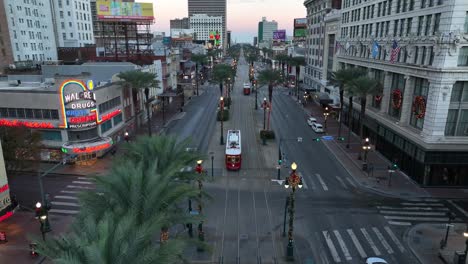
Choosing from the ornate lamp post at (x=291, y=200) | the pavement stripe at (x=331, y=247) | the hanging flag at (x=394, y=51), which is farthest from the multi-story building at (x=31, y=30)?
the pavement stripe at (x=331, y=247)

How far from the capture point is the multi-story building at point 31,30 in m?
86.2

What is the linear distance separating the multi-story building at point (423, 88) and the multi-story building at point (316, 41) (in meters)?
40.2

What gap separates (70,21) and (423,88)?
10747 centimetres

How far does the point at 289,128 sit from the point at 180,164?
45227 millimetres

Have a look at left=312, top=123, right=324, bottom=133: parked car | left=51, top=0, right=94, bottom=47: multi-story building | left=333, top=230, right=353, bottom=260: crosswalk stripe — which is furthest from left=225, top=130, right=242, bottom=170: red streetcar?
left=51, top=0, right=94, bottom=47: multi-story building

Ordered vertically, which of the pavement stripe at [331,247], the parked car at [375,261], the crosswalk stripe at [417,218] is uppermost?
the parked car at [375,261]

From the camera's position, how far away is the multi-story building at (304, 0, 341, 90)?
3622 inches

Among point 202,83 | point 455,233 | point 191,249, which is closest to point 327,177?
point 455,233

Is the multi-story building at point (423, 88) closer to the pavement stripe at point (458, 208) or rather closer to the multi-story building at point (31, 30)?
the pavement stripe at point (458, 208)

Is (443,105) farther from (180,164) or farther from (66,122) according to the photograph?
(66,122)

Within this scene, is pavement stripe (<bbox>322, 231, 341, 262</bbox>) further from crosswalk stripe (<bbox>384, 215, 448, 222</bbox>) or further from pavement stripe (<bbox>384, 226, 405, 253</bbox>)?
crosswalk stripe (<bbox>384, 215, 448, 222</bbox>)

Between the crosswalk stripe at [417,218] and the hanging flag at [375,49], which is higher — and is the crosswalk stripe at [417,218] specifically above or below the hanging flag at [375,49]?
below

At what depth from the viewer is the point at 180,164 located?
23453 millimetres

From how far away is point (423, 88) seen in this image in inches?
1580
